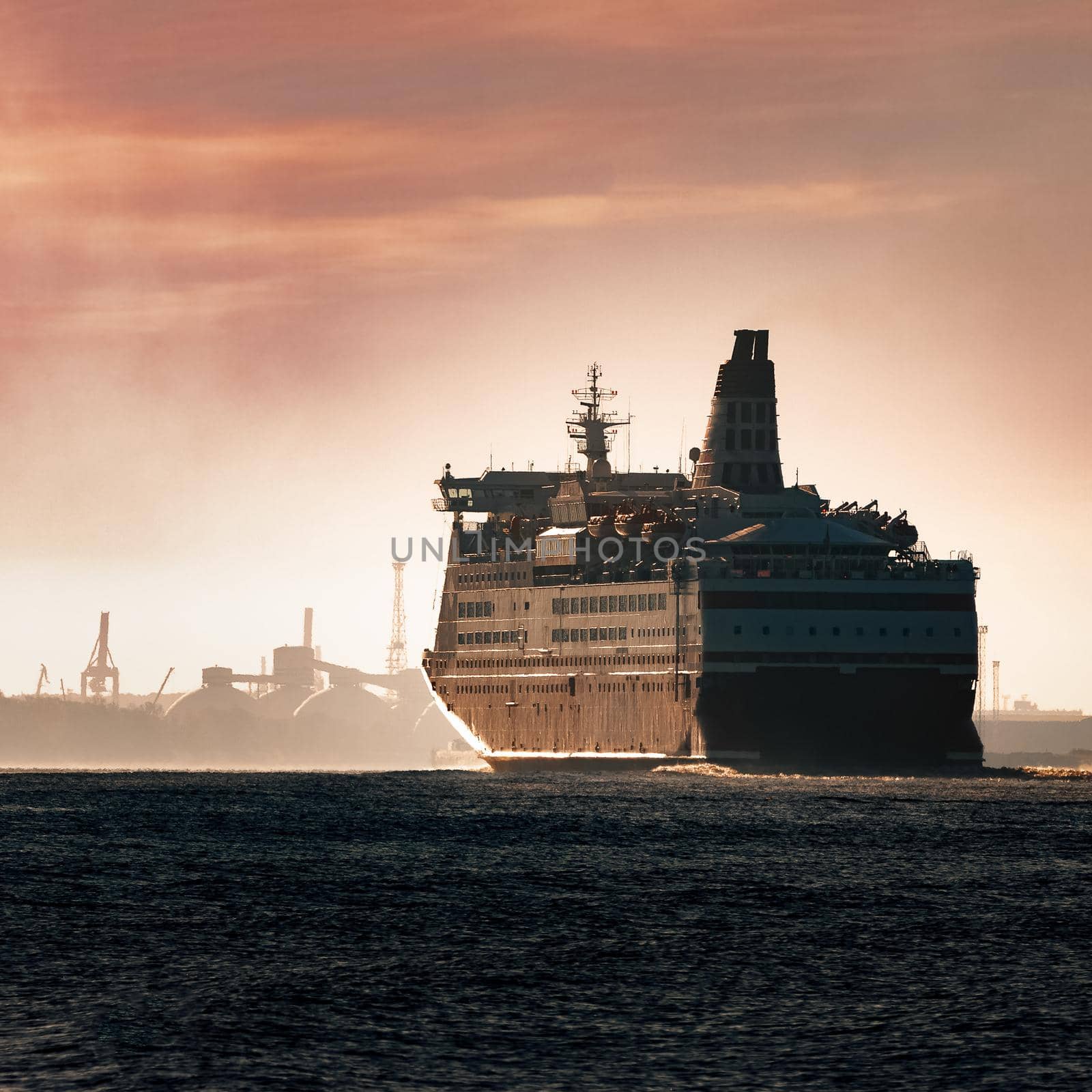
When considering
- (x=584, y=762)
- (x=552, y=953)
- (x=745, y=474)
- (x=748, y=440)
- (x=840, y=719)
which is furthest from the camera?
(x=748, y=440)

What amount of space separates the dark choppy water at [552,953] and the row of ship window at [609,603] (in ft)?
149

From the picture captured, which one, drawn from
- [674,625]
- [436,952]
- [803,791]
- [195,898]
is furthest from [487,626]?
[436,952]

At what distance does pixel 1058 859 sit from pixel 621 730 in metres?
74.9

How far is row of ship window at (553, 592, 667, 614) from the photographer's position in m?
153

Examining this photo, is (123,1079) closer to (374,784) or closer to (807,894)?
(807,894)

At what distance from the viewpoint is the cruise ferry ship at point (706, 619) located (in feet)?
470

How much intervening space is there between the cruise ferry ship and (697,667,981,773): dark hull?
4.8 inches

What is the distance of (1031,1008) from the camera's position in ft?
160

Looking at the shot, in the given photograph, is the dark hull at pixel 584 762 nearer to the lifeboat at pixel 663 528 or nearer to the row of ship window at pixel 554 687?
the row of ship window at pixel 554 687

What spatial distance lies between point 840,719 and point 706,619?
396 inches

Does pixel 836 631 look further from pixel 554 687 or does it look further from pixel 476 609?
pixel 476 609

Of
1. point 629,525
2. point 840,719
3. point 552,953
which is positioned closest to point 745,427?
point 629,525

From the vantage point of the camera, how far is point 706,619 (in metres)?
145

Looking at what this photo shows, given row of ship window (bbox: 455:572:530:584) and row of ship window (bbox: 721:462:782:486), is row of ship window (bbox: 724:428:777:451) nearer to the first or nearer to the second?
row of ship window (bbox: 721:462:782:486)
